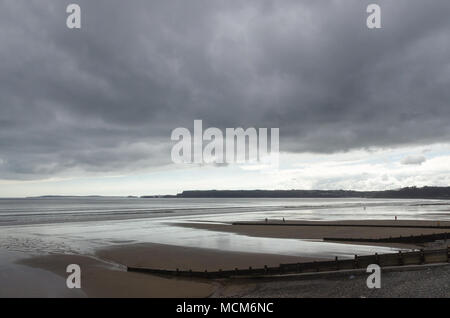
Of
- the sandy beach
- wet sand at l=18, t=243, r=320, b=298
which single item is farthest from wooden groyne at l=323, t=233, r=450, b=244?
wet sand at l=18, t=243, r=320, b=298

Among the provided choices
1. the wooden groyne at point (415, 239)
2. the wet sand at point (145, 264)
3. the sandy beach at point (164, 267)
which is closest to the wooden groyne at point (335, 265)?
the sandy beach at point (164, 267)

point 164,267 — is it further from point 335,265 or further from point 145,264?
point 335,265

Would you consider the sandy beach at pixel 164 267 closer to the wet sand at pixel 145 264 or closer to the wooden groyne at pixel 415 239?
the wet sand at pixel 145 264

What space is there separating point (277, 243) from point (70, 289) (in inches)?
929

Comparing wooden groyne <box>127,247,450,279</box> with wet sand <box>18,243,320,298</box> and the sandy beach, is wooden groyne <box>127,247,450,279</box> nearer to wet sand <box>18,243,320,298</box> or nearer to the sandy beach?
the sandy beach

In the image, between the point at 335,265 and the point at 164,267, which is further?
the point at 164,267

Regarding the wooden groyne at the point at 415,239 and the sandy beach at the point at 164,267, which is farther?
the wooden groyne at the point at 415,239

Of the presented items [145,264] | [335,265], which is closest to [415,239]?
[335,265]

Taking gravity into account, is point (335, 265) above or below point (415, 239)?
above

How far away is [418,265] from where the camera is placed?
21125 mm

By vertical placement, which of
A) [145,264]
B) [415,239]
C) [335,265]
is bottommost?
[145,264]

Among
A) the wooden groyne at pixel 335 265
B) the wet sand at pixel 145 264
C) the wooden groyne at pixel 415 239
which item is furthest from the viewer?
the wooden groyne at pixel 415 239
